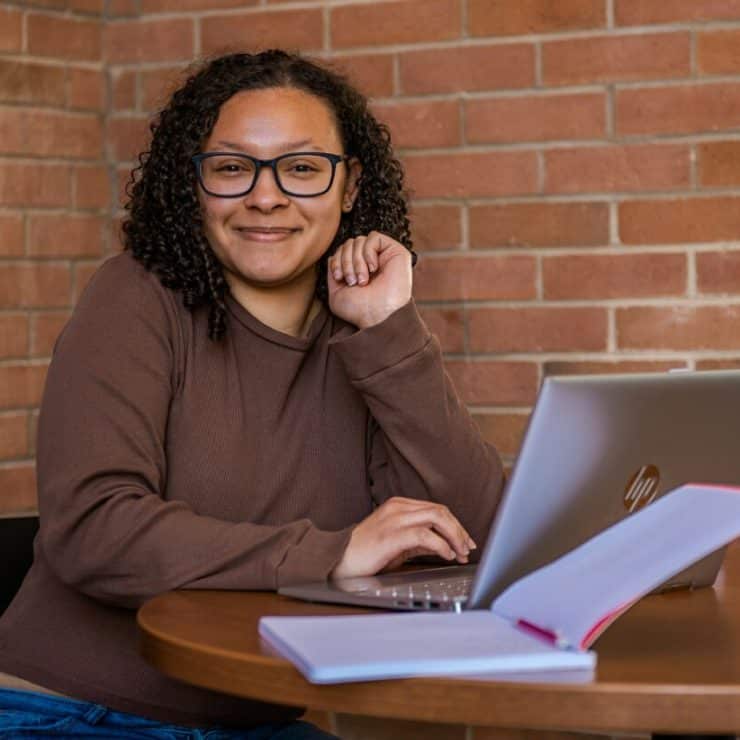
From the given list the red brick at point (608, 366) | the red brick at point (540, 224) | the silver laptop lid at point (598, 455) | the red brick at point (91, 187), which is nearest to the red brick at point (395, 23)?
the red brick at point (540, 224)

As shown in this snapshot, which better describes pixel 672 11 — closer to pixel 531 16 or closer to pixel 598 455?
pixel 531 16

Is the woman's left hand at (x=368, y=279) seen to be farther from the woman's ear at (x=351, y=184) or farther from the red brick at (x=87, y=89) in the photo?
the red brick at (x=87, y=89)

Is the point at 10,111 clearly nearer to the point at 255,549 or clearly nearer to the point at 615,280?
the point at 615,280

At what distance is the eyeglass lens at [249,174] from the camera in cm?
A: 197

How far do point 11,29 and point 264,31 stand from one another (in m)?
0.50

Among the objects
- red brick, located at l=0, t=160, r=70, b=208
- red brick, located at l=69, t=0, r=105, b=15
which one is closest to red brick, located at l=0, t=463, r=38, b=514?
red brick, located at l=0, t=160, r=70, b=208

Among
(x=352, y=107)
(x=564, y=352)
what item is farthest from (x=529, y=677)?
(x=564, y=352)

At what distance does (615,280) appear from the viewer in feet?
8.59

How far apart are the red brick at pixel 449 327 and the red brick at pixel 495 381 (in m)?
0.03

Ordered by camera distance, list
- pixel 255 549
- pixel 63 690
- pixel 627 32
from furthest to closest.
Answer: pixel 627 32 < pixel 63 690 < pixel 255 549

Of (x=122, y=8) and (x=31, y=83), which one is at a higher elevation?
(x=122, y=8)

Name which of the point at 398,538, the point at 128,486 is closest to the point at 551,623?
the point at 398,538

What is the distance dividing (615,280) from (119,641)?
4.10ft

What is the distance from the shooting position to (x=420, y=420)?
1.89 m
